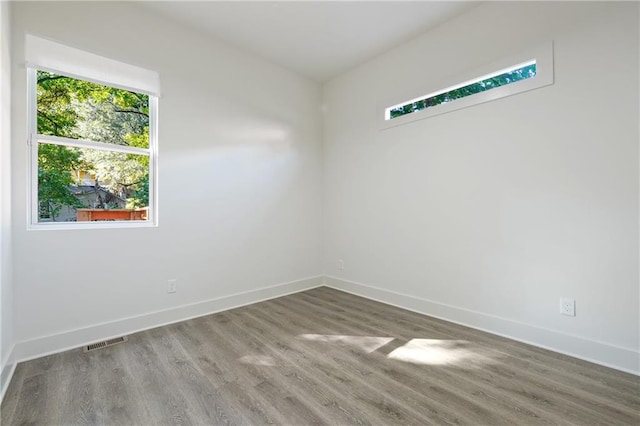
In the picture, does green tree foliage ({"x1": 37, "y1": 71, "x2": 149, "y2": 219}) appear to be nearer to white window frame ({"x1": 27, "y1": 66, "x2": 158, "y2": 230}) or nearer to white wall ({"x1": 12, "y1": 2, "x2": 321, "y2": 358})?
white window frame ({"x1": 27, "y1": 66, "x2": 158, "y2": 230})

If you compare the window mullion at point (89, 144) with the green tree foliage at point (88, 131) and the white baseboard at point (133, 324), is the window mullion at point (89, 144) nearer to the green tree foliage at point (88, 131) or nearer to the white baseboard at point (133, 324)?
the green tree foliage at point (88, 131)

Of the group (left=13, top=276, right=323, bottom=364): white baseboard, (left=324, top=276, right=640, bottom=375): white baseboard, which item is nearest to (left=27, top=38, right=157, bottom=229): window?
(left=13, top=276, right=323, bottom=364): white baseboard

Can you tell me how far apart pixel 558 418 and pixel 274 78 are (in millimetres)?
4050

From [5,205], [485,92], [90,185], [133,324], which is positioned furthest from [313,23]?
[133,324]

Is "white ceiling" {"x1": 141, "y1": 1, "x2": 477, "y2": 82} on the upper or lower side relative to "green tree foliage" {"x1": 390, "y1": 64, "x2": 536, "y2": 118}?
upper

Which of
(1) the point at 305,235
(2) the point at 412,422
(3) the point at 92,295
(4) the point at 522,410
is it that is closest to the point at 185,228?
(3) the point at 92,295

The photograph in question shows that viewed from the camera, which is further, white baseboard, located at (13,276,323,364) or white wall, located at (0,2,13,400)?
white baseboard, located at (13,276,323,364)

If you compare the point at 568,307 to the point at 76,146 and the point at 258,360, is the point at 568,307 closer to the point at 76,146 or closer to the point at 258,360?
the point at 258,360

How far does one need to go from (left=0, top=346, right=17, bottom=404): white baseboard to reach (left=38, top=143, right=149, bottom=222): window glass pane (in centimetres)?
98

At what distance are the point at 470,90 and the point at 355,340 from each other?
8.41 ft

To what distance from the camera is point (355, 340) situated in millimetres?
2463

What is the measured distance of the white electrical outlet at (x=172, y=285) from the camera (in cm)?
285

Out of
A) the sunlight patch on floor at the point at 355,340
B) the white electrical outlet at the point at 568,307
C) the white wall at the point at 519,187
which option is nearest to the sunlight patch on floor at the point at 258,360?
Result: the sunlight patch on floor at the point at 355,340

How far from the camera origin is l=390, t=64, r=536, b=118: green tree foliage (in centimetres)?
246
